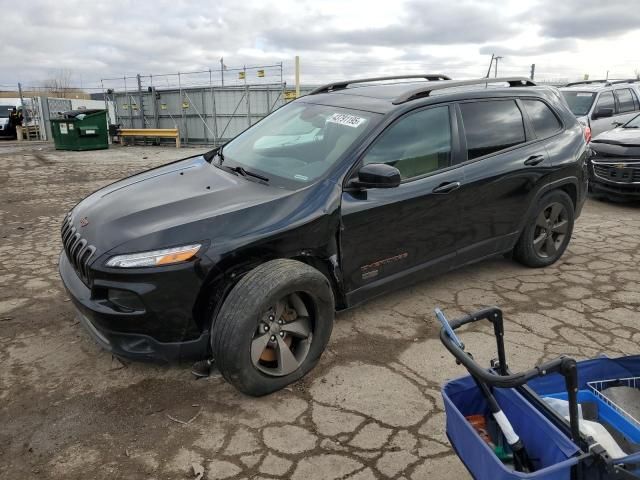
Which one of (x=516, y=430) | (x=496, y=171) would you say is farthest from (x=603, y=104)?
(x=516, y=430)

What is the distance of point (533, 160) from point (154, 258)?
126 inches

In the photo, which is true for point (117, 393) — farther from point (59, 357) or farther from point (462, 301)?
point (462, 301)

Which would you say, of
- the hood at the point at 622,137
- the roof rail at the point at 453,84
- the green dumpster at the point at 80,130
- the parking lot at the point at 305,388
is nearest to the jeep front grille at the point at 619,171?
the hood at the point at 622,137

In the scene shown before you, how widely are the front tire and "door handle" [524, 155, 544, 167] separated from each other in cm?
228

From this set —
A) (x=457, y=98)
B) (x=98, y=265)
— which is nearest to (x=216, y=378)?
(x=98, y=265)

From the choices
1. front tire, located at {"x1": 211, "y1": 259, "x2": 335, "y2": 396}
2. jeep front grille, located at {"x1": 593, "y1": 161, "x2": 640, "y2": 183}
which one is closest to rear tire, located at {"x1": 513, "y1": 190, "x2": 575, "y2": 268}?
front tire, located at {"x1": 211, "y1": 259, "x2": 335, "y2": 396}

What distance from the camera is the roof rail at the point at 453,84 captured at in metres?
3.61

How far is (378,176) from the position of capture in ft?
10.1

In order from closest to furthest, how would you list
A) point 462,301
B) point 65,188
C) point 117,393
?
point 117,393 → point 462,301 → point 65,188

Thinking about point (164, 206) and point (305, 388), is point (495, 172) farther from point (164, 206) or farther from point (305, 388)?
point (164, 206)

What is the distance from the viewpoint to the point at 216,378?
308 cm

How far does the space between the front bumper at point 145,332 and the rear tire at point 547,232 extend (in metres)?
3.07

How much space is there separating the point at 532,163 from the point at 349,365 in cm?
238

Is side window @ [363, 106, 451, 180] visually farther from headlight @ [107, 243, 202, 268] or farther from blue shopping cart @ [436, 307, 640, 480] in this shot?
blue shopping cart @ [436, 307, 640, 480]
